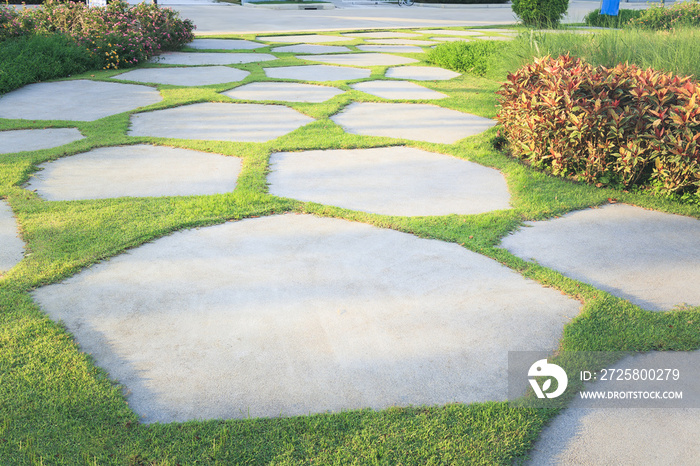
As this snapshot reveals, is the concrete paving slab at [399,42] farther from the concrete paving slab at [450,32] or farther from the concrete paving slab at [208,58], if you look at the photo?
the concrete paving slab at [208,58]

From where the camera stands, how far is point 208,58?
8164 mm

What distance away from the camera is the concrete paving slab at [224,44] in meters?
9.41

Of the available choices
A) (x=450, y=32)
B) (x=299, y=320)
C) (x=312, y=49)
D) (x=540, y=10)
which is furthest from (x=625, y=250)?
(x=540, y=10)

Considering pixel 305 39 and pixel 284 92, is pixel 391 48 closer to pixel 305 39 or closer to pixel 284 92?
pixel 305 39

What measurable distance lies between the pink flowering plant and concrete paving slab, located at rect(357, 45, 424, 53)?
10.1 feet

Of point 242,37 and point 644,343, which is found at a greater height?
point 242,37

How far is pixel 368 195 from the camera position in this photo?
3139 millimetres

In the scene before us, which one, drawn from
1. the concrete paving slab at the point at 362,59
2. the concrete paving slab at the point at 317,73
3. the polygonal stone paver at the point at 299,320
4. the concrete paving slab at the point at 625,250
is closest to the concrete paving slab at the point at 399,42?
the concrete paving slab at the point at 362,59

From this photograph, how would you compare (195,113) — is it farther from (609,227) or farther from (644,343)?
(644,343)

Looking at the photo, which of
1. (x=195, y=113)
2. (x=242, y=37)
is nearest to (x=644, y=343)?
(x=195, y=113)

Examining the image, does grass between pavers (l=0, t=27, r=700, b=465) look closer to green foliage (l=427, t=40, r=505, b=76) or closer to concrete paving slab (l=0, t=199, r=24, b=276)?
concrete paving slab (l=0, t=199, r=24, b=276)

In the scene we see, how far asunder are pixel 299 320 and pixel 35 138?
10.3 ft

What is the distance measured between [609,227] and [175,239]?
2121 millimetres

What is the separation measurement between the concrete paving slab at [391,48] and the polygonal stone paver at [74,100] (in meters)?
4.44
